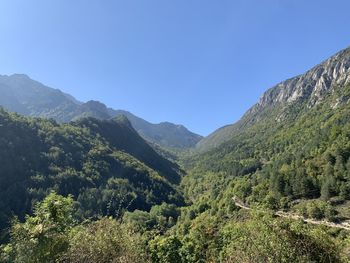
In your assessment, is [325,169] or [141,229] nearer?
[141,229]

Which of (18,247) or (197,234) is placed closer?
(18,247)

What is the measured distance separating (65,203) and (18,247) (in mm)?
4245

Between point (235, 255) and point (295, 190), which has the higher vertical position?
point (295, 190)

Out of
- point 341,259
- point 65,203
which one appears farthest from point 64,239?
point 341,259

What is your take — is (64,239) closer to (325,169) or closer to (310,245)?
(310,245)

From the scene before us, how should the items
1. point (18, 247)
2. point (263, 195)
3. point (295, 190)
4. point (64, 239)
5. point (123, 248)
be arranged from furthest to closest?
point (263, 195) < point (295, 190) < point (123, 248) < point (64, 239) < point (18, 247)

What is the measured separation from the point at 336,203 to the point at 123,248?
135 meters

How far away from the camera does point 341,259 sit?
2600 centimetres

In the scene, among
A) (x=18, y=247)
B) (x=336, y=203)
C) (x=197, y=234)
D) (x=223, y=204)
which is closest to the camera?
(x=18, y=247)

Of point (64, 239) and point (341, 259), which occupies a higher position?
point (341, 259)

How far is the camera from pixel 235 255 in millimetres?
27328

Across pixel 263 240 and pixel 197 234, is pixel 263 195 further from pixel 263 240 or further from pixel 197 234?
pixel 263 240

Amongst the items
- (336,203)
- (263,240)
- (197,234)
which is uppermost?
(336,203)

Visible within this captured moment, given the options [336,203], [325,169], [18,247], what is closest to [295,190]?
[325,169]
